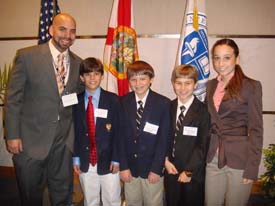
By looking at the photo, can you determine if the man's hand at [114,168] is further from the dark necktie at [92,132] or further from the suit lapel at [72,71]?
the suit lapel at [72,71]

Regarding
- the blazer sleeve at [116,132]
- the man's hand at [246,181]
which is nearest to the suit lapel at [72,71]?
the blazer sleeve at [116,132]

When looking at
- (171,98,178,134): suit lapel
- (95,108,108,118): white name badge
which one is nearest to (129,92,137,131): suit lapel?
(95,108,108,118): white name badge

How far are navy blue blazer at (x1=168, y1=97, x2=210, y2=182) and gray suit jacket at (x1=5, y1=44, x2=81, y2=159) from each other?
3.47 feet

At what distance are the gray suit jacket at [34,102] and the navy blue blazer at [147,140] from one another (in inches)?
23.8

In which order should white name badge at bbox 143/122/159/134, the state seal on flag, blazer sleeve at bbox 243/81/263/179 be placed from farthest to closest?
the state seal on flag
white name badge at bbox 143/122/159/134
blazer sleeve at bbox 243/81/263/179

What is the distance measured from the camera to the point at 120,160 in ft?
6.88

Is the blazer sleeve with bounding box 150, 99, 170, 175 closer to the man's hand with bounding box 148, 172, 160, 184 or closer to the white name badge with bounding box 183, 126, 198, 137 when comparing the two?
the man's hand with bounding box 148, 172, 160, 184

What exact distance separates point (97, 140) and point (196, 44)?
1.53 metres

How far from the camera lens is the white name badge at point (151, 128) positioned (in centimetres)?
203

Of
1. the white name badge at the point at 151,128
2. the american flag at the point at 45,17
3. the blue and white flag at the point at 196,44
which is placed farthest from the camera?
the american flag at the point at 45,17

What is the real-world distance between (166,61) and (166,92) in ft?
1.41

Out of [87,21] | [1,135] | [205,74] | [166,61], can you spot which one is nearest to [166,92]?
[166,61]

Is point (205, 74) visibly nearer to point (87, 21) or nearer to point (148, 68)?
point (148, 68)

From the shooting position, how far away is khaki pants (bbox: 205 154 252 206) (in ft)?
6.31
